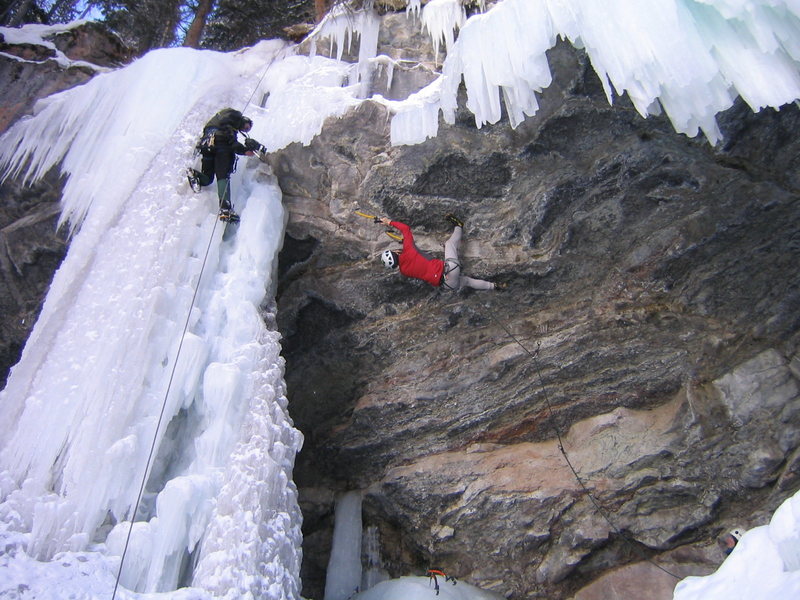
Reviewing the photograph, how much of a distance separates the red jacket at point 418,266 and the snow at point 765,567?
302cm

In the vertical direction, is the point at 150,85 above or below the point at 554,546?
above

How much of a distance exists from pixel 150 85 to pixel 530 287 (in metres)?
4.63

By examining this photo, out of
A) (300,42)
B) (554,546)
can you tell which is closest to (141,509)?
(554,546)

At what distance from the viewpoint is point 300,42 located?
7355mm

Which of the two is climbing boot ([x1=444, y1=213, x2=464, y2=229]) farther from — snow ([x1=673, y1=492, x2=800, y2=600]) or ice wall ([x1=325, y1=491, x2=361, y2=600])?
snow ([x1=673, y1=492, x2=800, y2=600])

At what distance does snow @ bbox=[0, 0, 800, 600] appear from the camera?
360cm

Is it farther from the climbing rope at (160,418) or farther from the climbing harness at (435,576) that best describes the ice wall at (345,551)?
the climbing rope at (160,418)

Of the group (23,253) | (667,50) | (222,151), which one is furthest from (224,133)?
(667,50)

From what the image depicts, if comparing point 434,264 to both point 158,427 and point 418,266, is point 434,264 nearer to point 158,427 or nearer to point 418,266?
point 418,266

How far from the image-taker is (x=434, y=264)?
5379 millimetres

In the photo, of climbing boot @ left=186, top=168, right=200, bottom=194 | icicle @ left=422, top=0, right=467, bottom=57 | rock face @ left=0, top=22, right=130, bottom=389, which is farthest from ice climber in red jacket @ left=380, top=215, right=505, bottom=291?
rock face @ left=0, top=22, right=130, bottom=389

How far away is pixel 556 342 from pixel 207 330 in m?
3.08

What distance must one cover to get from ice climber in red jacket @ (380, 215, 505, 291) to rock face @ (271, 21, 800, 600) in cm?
18

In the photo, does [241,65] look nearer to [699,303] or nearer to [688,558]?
[699,303]
